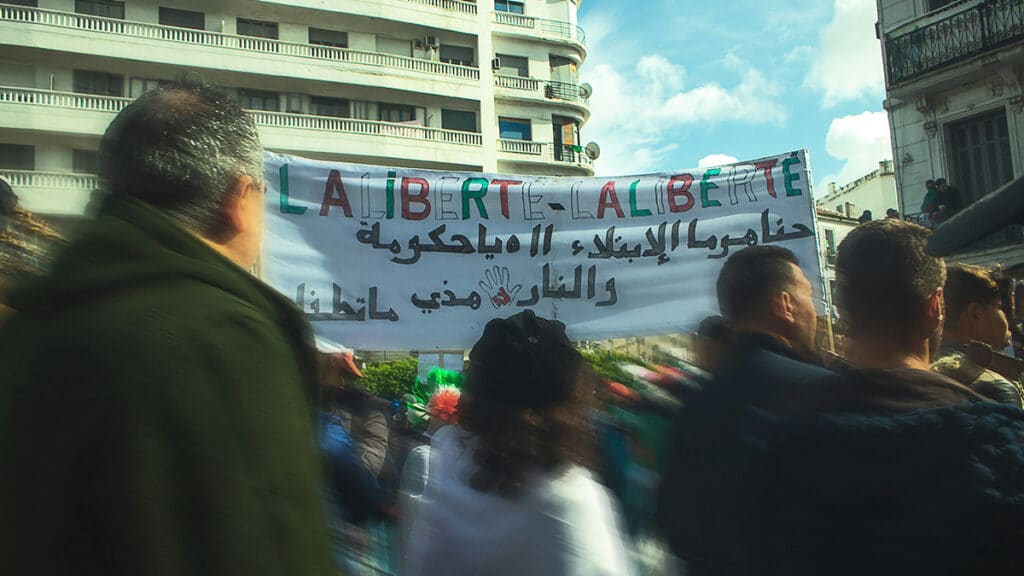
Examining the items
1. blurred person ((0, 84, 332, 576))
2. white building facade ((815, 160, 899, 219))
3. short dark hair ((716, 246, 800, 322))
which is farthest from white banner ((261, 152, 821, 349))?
white building facade ((815, 160, 899, 219))

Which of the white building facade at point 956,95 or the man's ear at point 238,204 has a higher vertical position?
the white building facade at point 956,95

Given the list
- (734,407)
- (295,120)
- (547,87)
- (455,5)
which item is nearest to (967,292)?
(734,407)

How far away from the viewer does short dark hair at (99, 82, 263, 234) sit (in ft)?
4.12

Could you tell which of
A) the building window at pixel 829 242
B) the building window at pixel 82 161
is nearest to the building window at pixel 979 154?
the building window at pixel 82 161

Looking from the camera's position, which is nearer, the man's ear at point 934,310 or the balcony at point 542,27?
the man's ear at point 934,310

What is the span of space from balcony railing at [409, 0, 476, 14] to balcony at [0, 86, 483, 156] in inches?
183

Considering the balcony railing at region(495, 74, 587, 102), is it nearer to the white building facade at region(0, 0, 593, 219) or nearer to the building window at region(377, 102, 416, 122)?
the white building facade at region(0, 0, 593, 219)

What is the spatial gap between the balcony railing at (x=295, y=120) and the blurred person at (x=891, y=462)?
73.5ft

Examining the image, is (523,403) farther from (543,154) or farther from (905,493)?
(543,154)

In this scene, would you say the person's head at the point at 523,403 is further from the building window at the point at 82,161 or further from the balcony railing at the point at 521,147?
the balcony railing at the point at 521,147

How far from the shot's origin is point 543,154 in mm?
31797

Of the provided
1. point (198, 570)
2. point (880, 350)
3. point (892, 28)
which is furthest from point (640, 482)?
point (892, 28)

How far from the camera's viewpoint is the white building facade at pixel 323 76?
2481 cm

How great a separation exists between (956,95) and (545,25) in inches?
→ 809
